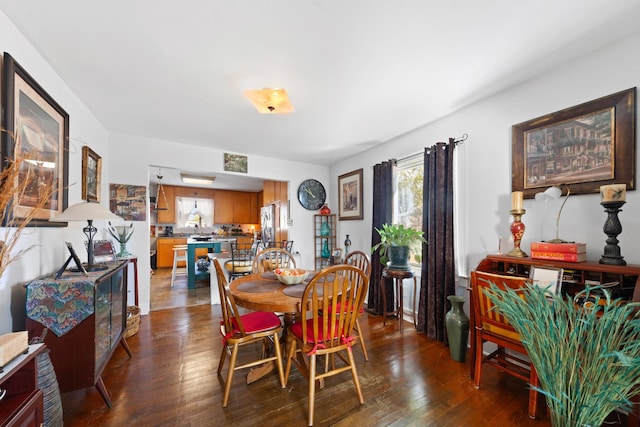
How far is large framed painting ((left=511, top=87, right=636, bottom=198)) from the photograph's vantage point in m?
1.58

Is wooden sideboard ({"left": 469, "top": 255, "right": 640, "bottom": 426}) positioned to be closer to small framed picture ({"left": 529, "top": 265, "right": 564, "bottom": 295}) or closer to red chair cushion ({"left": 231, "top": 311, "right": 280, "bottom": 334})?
small framed picture ({"left": 529, "top": 265, "right": 564, "bottom": 295})

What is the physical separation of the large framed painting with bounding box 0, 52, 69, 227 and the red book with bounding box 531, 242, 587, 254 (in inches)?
115

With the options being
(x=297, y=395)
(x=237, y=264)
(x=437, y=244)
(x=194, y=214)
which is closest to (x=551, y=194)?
(x=437, y=244)

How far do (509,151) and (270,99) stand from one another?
2.15 metres

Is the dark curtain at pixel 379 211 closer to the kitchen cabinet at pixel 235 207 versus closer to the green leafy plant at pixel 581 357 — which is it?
the green leafy plant at pixel 581 357

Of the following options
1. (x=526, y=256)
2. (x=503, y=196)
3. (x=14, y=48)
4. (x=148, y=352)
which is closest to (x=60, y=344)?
(x=148, y=352)

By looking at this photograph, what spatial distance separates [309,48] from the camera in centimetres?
→ 166

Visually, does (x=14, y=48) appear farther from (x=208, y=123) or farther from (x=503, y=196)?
(x=503, y=196)

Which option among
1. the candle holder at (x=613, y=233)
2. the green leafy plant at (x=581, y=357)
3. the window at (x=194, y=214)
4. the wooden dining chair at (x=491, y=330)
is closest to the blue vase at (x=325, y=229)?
the wooden dining chair at (x=491, y=330)

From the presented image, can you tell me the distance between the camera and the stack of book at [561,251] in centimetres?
162

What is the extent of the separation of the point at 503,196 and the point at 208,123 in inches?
124

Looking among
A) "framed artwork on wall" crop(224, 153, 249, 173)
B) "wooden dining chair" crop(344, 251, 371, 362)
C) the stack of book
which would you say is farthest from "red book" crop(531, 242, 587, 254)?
"framed artwork on wall" crop(224, 153, 249, 173)

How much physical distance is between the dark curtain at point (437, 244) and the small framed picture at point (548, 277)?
0.83 m

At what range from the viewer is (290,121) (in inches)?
112
